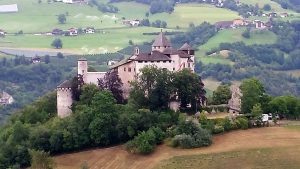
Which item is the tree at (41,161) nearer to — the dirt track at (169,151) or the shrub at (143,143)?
the dirt track at (169,151)

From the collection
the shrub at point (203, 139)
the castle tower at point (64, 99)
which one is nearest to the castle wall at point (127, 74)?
the castle tower at point (64, 99)

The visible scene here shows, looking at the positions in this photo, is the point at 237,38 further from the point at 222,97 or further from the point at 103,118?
the point at 103,118

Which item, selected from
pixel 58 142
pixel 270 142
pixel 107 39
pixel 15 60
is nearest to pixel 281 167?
pixel 270 142

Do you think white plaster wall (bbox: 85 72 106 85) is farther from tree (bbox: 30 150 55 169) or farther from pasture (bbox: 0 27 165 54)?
pasture (bbox: 0 27 165 54)

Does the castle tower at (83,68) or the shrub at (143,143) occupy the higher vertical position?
the castle tower at (83,68)

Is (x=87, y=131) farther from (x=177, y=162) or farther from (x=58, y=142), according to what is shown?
(x=177, y=162)

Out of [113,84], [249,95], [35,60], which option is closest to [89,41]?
[35,60]

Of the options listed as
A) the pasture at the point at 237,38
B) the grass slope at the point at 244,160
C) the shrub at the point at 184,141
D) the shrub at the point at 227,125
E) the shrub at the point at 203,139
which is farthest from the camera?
the pasture at the point at 237,38
